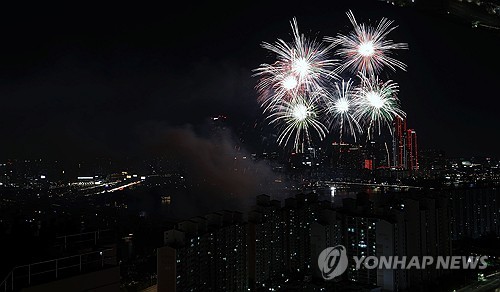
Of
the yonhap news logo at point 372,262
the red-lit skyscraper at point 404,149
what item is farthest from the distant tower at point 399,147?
the yonhap news logo at point 372,262

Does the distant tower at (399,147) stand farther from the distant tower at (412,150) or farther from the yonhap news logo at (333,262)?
the yonhap news logo at (333,262)

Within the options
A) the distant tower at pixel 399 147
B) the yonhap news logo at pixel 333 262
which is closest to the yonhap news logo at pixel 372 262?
the yonhap news logo at pixel 333 262

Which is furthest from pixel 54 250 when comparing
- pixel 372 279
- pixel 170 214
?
pixel 170 214

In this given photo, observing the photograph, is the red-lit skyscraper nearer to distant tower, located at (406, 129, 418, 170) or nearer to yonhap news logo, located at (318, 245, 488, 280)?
distant tower, located at (406, 129, 418, 170)

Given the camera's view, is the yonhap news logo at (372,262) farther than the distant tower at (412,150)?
No

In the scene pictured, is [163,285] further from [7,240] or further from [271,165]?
[271,165]

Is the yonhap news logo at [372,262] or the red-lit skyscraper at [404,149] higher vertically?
the red-lit skyscraper at [404,149]

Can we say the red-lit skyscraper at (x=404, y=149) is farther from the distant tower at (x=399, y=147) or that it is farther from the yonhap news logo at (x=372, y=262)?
the yonhap news logo at (x=372, y=262)

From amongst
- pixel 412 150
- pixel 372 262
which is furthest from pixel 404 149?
pixel 372 262

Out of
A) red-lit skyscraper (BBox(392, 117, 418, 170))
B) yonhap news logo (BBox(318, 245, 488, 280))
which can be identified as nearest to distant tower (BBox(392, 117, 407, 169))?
red-lit skyscraper (BBox(392, 117, 418, 170))
